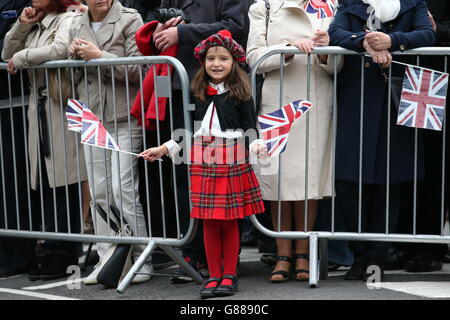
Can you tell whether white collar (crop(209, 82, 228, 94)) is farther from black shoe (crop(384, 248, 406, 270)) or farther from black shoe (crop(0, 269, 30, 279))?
black shoe (crop(0, 269, 30, 279))

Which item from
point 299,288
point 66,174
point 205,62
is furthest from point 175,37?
point 299,288

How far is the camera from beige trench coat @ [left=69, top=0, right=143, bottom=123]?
5922 mm

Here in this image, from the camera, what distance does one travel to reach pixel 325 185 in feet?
18.8

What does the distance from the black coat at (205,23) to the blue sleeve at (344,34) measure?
0.68m

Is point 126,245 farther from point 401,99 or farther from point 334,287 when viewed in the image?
point 401,99

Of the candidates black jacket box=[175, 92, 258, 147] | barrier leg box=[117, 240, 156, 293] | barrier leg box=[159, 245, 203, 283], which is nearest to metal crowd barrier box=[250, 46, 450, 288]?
black jacket box=[175, 92, 258, 147]

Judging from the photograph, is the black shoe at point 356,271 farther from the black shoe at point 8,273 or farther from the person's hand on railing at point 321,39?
the black shoe at point 8,273

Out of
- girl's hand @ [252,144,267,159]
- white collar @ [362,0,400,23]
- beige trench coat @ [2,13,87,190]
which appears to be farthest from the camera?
beige trench coat @ [2,13,87,190]

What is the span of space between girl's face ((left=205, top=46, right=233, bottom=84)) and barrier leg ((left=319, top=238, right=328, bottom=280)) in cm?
131

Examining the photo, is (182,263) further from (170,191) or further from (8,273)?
(8,273)

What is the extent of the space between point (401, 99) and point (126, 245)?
2.15 meters

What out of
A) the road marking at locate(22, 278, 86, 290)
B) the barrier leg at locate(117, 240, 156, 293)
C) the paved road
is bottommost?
the road marking at locate(22, 278, 86, 290)

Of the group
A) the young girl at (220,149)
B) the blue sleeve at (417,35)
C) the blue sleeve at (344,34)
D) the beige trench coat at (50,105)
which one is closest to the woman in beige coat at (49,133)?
the beige trench coat at (50,105)

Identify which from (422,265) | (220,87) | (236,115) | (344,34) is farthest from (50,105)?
(422,265)
